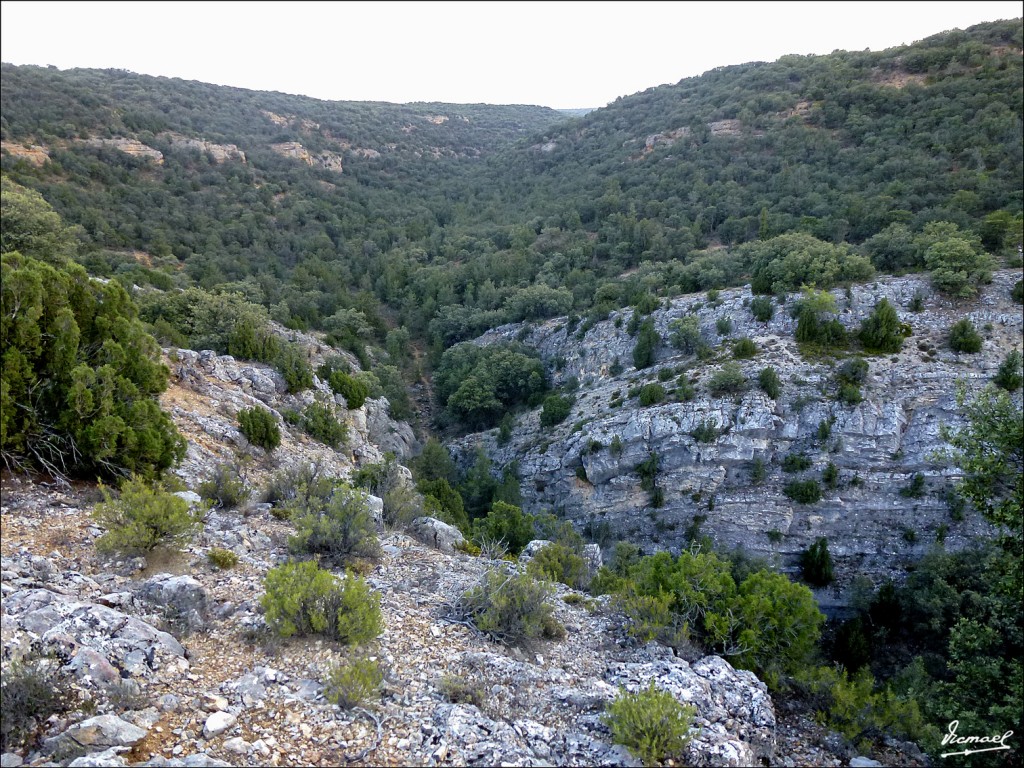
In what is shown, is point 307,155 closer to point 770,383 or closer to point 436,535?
point 770,383

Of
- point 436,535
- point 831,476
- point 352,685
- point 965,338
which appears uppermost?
point 965,338

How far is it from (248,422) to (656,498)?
16.4 meters

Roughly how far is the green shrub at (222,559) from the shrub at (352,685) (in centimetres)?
270

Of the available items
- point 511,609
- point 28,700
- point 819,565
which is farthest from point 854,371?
point 28,700

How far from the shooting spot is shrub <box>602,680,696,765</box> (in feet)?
15.3

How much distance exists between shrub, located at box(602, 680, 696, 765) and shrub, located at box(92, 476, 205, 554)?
535 cm

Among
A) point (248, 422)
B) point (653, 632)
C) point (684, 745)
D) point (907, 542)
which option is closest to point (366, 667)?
point (684, 745)

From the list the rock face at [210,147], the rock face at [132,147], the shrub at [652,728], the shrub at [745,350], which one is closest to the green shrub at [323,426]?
the shrub at [652,728]

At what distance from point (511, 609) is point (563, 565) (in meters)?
2.88

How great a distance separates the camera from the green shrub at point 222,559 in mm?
6711

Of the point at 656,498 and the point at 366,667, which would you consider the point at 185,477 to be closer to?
the point at 366,667

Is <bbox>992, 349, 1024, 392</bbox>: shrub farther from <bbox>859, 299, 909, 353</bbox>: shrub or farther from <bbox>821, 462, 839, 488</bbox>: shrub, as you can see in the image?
<bbox>821, 462, 839, 488</bbox>: shrub

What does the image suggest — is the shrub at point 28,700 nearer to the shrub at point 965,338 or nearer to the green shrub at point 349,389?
the green shrub at point 349,389

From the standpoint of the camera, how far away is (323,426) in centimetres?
1411
